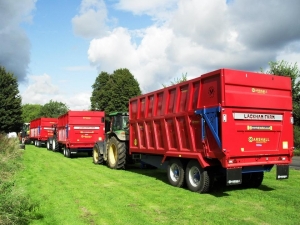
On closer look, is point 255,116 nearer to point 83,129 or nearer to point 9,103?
point 83,129

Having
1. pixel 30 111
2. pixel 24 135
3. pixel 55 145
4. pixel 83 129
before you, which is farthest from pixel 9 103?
pixel 30 111

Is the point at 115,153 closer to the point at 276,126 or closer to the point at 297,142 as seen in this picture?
the point at 276,126

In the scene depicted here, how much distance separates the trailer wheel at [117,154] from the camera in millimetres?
12961

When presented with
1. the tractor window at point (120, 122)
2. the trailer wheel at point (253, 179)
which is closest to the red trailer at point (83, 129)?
the tractor window at point (120, 122)

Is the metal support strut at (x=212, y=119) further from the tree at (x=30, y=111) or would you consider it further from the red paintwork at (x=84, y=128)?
the tree at (x=30, y=111)

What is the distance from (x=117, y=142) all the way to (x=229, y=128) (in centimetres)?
663

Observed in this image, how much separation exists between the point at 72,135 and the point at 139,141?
30.5ft

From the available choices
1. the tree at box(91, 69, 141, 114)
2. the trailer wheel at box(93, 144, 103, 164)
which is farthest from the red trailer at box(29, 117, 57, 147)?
the trailer wheel at box(93, 144, 103, 164)

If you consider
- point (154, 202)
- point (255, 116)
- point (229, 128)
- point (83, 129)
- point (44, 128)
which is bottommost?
point (154, 202)

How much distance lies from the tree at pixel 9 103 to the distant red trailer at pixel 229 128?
34.2 m

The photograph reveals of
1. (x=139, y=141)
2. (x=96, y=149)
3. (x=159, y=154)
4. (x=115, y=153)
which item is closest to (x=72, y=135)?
(x=96, y=149)

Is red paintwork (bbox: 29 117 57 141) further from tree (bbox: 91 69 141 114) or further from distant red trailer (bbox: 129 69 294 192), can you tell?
distant red trailer (bbox: 129 69 294 192)

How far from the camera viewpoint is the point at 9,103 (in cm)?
3897

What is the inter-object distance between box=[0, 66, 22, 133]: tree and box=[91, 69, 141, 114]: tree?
498 inches
